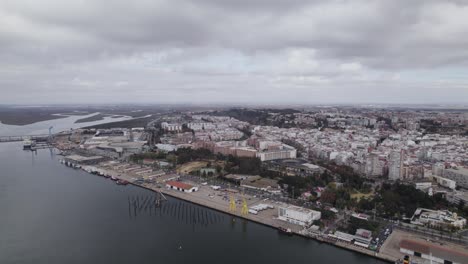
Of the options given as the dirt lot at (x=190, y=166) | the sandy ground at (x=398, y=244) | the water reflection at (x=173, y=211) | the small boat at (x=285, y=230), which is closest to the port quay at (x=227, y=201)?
the small boat at (x=285, y=230)

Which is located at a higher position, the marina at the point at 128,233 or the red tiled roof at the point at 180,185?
the red tiled roof at the point at 180,185

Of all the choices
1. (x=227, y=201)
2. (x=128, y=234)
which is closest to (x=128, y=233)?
(x=128, y=234)

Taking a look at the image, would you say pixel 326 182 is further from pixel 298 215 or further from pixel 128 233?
pixel 128 233

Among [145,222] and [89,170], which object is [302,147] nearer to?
[89,170]

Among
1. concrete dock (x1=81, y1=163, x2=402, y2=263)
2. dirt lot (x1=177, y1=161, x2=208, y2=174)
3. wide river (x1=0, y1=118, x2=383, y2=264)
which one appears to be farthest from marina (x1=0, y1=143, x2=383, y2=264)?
dirt lot (x1=177, y1=161, x2=208, y2=174)

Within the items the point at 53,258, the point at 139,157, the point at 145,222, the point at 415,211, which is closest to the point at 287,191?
the point at 415,211

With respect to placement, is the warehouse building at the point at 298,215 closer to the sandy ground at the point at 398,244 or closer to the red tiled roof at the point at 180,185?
the sandy ground at the point at 398,244
